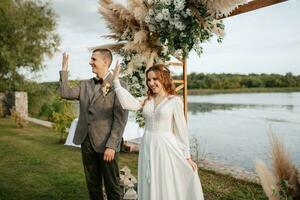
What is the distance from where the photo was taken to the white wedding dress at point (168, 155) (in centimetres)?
340

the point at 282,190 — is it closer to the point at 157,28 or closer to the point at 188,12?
the point at 188,12

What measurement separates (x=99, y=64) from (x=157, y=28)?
977mm

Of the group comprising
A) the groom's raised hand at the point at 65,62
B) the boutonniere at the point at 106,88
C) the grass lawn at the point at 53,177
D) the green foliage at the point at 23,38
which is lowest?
the grass lawn at the point at 53,177

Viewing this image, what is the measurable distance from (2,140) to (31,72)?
11.2 m

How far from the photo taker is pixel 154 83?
346 cm

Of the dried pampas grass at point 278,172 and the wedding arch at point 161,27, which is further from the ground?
the wedding arch at point 161,27

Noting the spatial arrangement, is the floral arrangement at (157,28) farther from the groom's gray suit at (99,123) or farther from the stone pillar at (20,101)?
the stone pillar at (20,101)

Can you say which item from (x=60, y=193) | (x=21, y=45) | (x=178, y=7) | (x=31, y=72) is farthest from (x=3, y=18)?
(x=178, y=7)

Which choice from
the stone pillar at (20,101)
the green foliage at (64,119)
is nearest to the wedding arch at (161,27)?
the green foliage at (64,119)

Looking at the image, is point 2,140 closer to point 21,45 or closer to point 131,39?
point 131,39

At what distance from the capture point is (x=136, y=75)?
5.04 metres

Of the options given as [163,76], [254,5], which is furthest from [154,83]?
[254,5]

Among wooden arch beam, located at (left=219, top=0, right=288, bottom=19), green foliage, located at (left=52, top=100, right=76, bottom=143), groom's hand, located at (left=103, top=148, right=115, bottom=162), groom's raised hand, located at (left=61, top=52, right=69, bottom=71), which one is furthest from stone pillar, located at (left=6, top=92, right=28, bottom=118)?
wooden arch beam, located at (left=219, top=0, right=288, bottom=19)

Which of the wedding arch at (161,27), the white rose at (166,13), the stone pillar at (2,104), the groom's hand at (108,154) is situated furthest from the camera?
the stone pillar at (2,104)
